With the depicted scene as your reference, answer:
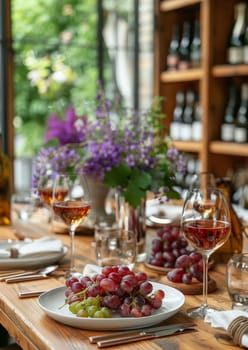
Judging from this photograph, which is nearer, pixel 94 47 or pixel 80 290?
pixel 80 290

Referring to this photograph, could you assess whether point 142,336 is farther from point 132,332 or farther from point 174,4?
point 174,4

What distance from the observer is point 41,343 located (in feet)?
3.42

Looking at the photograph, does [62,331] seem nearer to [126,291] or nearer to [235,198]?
[126,291]

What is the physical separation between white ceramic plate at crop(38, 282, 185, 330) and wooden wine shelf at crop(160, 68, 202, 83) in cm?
273

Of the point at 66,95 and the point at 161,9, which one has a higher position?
the point at 161,9

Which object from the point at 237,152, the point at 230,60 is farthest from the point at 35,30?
the point at 237,152

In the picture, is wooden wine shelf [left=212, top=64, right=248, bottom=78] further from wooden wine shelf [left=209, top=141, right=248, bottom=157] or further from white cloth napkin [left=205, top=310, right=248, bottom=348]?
white cloth napkin [left=205, top=310, right=248, bottom=348]

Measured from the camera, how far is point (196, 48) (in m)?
3.95

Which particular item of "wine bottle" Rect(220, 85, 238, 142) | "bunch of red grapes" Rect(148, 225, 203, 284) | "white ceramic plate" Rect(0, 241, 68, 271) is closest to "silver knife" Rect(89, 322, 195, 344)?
"bunch of red grapes" Rect(148, 225, 203, 284)

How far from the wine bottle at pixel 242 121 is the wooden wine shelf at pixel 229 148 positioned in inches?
1.6

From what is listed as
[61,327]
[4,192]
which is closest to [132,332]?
[61,327]

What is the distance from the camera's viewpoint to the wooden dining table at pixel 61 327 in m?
1.02

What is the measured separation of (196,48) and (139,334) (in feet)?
10.2

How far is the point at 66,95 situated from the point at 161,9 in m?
0.82
